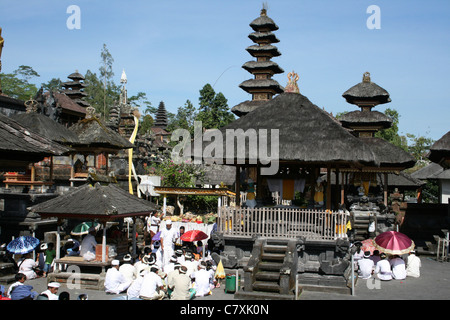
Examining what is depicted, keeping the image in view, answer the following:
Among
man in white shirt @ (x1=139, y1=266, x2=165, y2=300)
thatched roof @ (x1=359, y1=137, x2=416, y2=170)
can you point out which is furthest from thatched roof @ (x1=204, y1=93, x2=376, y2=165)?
thatched roof @ (x1=359, y1=137, x2=416, y2=170)

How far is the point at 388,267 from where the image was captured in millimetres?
16609

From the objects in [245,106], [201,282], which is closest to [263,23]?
[245,106]

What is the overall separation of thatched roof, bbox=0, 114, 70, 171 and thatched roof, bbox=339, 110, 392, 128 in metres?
25.8

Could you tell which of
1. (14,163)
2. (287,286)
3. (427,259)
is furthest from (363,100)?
(14,163)

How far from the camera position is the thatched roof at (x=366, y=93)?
33.4 metres

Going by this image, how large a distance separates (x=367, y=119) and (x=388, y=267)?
60.6ft

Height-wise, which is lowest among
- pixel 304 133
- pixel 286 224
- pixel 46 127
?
pixel 286 224

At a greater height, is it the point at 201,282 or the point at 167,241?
the point at 167,241

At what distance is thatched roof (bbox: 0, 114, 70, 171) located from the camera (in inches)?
384

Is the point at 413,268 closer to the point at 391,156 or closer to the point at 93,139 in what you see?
the point at 391,156

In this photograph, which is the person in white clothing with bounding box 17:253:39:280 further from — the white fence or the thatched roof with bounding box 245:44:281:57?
the thatched roof with bounding box 245:44:281:57

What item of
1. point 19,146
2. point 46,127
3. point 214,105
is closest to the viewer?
point 19,146
